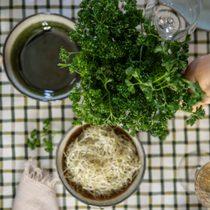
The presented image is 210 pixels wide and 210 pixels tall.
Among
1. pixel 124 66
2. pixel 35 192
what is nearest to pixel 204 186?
pixel 124 66

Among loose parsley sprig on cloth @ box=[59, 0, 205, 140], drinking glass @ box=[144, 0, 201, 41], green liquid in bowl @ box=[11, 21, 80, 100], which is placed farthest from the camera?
green liquid in bowl @ box=[11, 21, 80, 100]

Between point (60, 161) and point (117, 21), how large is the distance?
0.62m

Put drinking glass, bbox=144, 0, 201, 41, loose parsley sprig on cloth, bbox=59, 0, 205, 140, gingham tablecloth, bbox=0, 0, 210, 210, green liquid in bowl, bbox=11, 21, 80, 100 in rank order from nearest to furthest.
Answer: loose parsley sprig on cloth, bbox=59, 0, 205, 140 → drinking glass, bbox=144, 0, 201, 41 → green liquid in bowl, bbox=11, 21, 80, 100 → gingham tablecloth, bbox=0, 0, 210, 210

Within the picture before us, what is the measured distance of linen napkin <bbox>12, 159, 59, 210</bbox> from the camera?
3.42 ft

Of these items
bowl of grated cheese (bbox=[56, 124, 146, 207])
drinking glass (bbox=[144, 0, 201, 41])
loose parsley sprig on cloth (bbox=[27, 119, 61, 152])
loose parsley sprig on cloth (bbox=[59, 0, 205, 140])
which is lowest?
bowl of grated cheese (bbox=[56, 124, 146, 207])

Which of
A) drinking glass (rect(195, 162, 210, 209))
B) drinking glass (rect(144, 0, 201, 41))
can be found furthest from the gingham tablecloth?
drinking glass (rect(144, 0, 201, 41))

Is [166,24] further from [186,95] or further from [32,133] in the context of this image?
[32,133]

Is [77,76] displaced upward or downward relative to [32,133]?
upward

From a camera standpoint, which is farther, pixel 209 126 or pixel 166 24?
pixel 209 126

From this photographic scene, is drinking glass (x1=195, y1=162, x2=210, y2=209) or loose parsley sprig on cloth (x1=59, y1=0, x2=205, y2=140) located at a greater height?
loose parsley sprig on cloth (x1=59, y1=0, x2=205, y2=140)

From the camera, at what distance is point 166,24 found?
91cm

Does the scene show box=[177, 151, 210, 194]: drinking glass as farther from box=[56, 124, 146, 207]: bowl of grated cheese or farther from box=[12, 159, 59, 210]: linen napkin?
box=[12, 159, 59, 210]: linen napkin

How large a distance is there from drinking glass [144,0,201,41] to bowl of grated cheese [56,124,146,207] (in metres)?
0.46

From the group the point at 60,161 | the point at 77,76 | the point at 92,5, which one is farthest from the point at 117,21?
the point at 60,161
